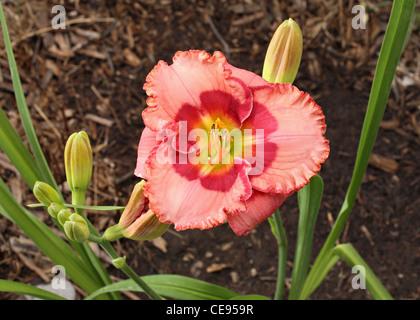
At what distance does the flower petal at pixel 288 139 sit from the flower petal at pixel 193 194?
0.04m

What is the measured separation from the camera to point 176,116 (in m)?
0.93

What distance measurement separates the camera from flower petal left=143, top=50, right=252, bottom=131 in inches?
35.8

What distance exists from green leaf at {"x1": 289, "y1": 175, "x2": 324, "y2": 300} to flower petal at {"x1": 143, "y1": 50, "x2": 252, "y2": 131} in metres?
0.34

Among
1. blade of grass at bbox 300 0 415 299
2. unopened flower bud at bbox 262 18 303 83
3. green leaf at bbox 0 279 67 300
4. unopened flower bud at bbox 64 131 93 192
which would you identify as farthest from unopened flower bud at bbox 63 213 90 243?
blade of grass at bbox 300 0 415 299

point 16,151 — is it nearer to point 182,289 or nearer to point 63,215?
point 63,215

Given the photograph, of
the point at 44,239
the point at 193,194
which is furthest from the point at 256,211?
the point at 44,239

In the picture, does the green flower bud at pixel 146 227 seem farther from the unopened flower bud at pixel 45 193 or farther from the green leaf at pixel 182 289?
the green leaf at pixel 182 289

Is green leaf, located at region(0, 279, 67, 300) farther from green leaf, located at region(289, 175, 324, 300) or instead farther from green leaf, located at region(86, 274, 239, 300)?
green leaf, located at region(289, 175, 324, 300)

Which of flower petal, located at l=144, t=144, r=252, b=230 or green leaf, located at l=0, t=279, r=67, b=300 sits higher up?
flower petal, located at l=144, t=144, r=252, b=230

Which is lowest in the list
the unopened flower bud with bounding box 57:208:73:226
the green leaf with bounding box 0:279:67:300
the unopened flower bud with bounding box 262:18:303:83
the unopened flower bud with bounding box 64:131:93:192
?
the green leaf with bounding box 0:279:67:300

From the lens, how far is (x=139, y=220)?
945mm

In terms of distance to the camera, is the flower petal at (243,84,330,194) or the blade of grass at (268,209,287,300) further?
the blade of grass at (268,209,287,300)

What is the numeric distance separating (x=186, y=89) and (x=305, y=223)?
1.86ft
